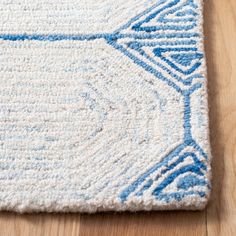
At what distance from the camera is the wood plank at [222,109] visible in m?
0.65

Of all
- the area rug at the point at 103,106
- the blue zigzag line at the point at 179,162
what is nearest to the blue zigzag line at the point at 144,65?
the area rug at the point at 103,106

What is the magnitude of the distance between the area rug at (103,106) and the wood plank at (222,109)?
26mm

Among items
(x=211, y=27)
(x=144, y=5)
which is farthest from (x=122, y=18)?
(x=211, y=27)

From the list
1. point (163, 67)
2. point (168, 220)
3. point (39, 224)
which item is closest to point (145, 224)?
point (168, 220)

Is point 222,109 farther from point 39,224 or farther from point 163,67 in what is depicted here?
point 39,224

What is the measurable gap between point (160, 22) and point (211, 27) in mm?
97

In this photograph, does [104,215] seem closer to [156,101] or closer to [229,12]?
[156,101]

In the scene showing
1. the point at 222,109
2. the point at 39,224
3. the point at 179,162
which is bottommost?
the point at 39,224

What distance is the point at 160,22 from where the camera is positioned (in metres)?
0.78

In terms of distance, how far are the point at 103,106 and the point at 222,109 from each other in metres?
0.20

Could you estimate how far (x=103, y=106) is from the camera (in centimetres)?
71

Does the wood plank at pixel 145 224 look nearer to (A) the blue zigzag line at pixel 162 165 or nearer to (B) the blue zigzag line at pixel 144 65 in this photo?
(A) the blue zigzag line at pixel 162 165

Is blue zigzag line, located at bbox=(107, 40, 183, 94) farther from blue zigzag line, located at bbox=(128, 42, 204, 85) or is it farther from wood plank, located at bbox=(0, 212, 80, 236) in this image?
wood plank, located at bbox=(0, 212, 80, 236)

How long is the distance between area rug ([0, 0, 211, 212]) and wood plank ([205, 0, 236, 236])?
0.03 m
